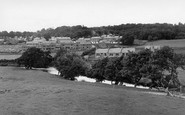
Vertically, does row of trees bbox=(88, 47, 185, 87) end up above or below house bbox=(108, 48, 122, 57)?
above

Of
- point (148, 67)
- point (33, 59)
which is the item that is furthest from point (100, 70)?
point (33, 59)

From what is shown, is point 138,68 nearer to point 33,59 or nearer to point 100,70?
point 100,70

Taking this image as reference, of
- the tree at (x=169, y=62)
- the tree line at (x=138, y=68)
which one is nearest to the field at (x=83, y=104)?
→ the tree line at (x=138, y=68)

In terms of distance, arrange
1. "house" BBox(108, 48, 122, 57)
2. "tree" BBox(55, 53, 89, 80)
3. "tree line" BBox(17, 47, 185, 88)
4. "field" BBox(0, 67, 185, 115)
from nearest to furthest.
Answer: "field" BBox(0, 67, 185, 115) → "tree line" BBox(17, 47, 185, 88) → "tree" BBox(55, 53, 89, 80) → "house" BBox(108, 48, 122, 57)

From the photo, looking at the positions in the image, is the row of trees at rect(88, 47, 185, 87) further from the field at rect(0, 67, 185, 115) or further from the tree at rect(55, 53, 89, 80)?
the field at rect(0, 67, 185, 115)

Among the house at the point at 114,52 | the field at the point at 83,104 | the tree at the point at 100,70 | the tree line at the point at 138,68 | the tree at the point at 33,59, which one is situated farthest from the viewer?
the house at the point at 114,52

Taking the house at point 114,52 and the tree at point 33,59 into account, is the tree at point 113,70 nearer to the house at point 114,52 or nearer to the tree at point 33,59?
the tree at point 33,59

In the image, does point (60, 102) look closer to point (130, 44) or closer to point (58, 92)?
point (58, 92)

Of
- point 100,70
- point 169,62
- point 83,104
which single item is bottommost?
point 100,70

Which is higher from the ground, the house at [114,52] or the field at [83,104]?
the field at [83,104]

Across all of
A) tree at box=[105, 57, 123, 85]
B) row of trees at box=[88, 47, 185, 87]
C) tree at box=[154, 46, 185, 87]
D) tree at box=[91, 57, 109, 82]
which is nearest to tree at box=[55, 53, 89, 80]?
tree at box=[91, 57, 109, 82]

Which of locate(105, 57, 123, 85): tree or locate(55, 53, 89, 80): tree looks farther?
locate(55, 53, 89, 80): tree

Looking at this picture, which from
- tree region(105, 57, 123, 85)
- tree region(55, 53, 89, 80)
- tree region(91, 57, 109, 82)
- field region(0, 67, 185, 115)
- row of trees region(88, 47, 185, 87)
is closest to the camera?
field region(0, 67, 185, 115)
